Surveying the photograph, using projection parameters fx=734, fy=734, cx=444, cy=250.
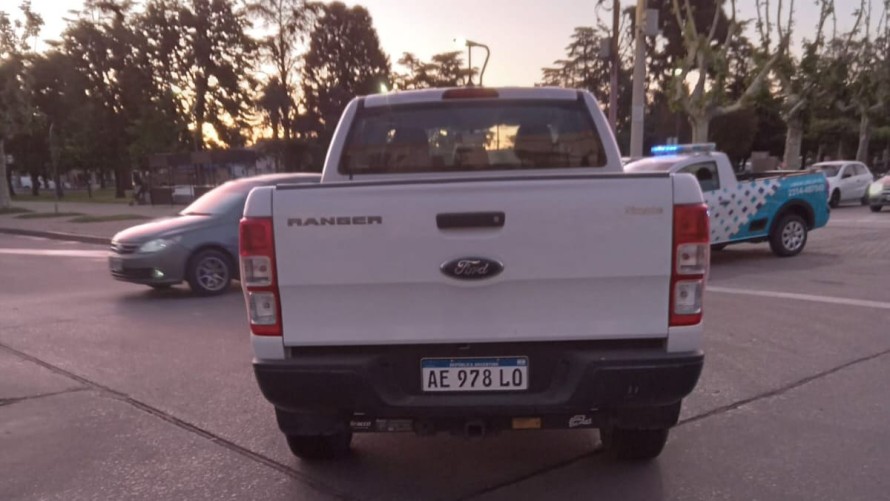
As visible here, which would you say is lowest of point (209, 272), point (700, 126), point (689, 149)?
point (209, 272)

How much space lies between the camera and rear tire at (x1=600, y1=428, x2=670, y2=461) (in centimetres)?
397

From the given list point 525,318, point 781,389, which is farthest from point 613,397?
point 781,389

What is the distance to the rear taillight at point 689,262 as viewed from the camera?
3.17 metres

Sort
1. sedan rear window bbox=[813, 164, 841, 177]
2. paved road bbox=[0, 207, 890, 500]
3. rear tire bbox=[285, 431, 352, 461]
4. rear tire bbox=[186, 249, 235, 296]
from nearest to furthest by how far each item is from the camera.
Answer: paved road bbox=[0, 207, 890, 500]
rear tire bbox=[285, 431, 352, 461]
rear tire bbox=[186, 249, 235, 296]
sedan rear window bbox=[813, 164, 841, 177]

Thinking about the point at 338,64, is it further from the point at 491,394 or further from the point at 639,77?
the point at 491,394

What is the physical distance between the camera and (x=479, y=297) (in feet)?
10.7

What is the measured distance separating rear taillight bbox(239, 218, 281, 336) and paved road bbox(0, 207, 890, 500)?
1048mm

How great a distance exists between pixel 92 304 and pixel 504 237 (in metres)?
8.13

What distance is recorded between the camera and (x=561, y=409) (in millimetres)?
3270

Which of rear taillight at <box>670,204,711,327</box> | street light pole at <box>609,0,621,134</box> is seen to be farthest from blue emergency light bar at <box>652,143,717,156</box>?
rear taillight at <box>670,204,711,327</box>

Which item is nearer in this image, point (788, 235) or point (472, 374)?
point (472, 374)

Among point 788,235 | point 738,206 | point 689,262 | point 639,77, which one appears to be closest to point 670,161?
point 738,206

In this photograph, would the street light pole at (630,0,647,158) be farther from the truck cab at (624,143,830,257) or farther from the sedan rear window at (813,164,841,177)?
the sedan rear window at (813,164,841,177)

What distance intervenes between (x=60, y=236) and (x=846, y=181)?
25.6m
